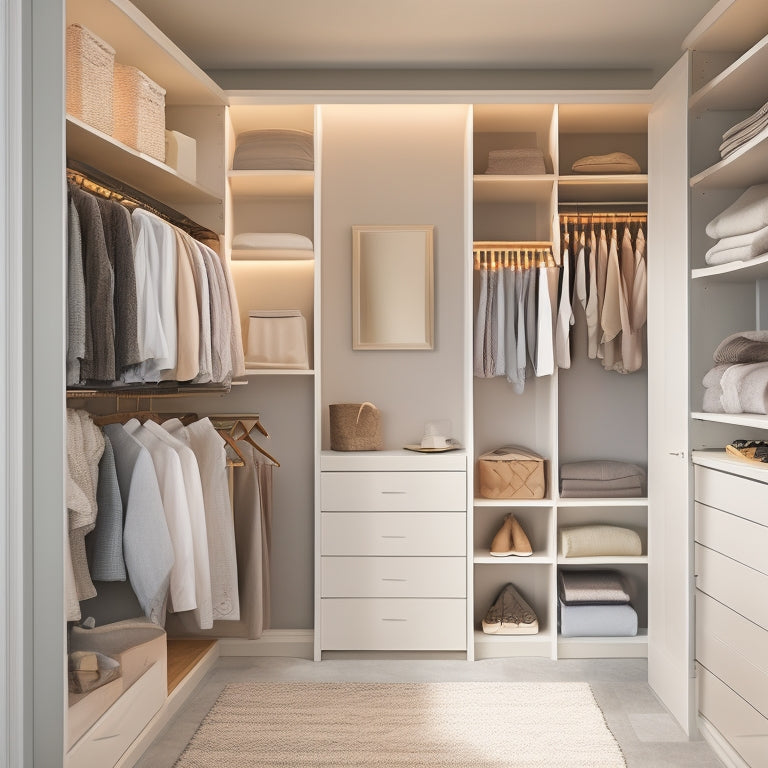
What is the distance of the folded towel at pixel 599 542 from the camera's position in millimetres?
3875

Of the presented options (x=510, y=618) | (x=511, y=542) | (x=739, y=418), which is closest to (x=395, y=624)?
(x=510, y=618)

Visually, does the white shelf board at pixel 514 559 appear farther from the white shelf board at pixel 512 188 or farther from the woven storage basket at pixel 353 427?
the white shelf board at pixel 512 188

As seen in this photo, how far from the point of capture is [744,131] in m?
2.59

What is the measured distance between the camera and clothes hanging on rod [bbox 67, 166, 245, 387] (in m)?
2.38

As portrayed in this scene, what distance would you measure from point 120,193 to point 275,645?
2.18m

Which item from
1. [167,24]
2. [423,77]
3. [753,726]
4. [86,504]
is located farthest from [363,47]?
[753,726]

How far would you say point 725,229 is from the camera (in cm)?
271

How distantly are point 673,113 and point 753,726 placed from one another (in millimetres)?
2123

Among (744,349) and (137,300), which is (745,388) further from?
(137,300)

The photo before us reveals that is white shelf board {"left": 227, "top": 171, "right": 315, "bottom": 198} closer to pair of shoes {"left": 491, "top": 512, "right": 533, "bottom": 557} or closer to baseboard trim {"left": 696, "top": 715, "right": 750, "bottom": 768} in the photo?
pair of shoes {"left": 491, "top": 512, "right": 533, "bottom": 557}

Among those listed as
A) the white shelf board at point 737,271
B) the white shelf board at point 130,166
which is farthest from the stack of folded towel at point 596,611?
the white shelf board at point 130,166

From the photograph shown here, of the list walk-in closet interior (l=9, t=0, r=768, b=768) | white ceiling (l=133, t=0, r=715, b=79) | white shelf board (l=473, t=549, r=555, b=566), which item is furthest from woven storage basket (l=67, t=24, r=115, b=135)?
white shelf board (l=473, t=549, r=555, b=566)

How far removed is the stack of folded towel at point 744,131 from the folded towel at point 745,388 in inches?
27.4

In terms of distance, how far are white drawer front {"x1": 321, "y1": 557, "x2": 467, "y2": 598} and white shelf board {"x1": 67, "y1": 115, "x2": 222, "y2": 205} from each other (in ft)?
5.66
